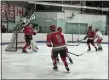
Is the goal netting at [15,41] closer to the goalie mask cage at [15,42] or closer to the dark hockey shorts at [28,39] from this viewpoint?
the goalie mask cage at [15,42]

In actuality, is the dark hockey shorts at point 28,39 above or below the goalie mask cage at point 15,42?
above

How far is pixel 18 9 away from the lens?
1677 centimetres

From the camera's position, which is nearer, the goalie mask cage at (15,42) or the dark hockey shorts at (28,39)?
the dark hockey shorts at (28,39)

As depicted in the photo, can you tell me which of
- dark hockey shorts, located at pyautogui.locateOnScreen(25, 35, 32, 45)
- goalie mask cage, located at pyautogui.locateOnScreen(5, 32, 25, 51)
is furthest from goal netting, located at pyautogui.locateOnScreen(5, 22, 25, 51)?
dark hockey shorts, located at pyautogui.locateOnScreen(25, 35, 32, 45)

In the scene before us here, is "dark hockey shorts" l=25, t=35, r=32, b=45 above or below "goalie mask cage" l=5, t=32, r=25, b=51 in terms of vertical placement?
above

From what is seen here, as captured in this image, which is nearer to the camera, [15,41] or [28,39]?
[28,39]

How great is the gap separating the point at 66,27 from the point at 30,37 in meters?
7.68

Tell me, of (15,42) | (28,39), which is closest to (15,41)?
(15,42)

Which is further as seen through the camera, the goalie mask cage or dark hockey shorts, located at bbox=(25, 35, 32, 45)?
the goalie mask cage

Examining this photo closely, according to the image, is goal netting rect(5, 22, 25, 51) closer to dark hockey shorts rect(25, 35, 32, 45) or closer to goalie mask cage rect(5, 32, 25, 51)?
goalie mask cage rect(5, 32, 25, 51)

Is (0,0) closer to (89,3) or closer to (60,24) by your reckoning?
(60,24)

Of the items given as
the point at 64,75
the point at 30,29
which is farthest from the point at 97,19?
the point at 64,75

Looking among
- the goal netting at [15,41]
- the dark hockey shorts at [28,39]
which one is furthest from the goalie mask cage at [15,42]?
the dark hockey shorts at [28,39]

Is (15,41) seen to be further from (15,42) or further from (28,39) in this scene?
(28,39)
